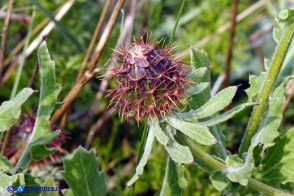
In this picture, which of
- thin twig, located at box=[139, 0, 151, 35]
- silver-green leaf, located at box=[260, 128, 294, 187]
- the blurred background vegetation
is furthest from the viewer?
thin twig, located at box=[139, 0, 151, 35]

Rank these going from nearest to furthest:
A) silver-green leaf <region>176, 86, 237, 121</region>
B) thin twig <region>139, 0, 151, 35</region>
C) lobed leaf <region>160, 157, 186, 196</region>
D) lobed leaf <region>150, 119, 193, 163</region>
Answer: lobed leaf <region>150, 119, 193, 163</region> → silver-green leaf <region>176, 86, 237, 121</region> → lobed leaf <region>160, 157, 186, 196</region> → thin twig <region>139, 0, 151, 35</region>

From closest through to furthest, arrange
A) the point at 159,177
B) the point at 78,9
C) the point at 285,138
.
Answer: the point at 285,138
the point at 159,177
the point at 78,9

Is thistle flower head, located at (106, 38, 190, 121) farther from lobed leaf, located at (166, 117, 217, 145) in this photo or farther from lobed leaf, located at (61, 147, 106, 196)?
lobed leaf, located at (61, 147, 106, 196)

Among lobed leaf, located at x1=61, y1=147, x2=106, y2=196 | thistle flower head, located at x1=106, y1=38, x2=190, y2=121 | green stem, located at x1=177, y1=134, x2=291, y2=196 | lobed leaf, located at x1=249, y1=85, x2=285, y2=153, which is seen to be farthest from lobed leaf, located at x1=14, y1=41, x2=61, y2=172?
lobed leaf, located at x1=249, y1=85, x2=285, y2=153

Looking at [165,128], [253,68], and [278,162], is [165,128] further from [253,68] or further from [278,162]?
[253,68]

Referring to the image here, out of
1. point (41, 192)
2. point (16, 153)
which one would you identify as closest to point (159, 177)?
point (16, 153)

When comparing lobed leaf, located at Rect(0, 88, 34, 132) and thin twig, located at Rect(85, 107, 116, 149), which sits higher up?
lobed leaf, located at Rect(0, 88, 34, 132)
